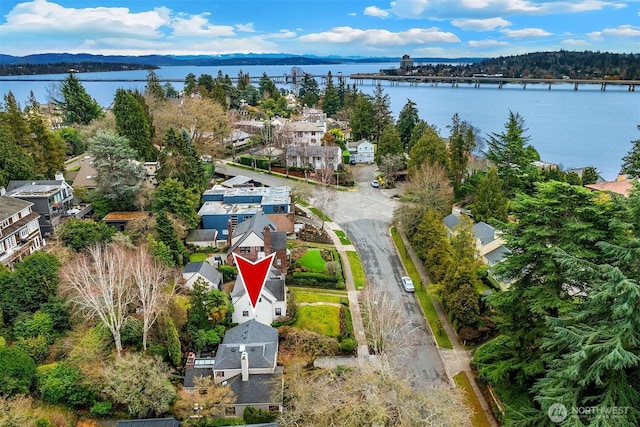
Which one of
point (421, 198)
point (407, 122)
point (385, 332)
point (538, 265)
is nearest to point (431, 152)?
point (421, 198)

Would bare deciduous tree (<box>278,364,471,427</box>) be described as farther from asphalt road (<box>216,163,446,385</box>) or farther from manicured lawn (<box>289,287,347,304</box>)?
manicured lawn (<box>289,287,347,304</box>)

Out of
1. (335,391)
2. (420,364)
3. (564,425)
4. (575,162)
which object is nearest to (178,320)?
(335,391)

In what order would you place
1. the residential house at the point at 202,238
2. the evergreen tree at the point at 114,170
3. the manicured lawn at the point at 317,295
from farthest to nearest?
the evergreen tree at the point at 114,170 → the residential house at the point at 202,238 → the manicured lawn at the point at 317,295

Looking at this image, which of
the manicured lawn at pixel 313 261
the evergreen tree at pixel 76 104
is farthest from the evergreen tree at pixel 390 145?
the evergreen tree at pixel 76 104

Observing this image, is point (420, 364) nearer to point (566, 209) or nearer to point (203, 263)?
point (566, 209)

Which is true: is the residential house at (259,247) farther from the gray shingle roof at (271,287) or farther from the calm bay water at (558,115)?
the calm bay water at (558,115)

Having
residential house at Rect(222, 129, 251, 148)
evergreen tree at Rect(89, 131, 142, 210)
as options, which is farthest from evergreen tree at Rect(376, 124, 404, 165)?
evergreen tree at Rect(89, 131, 142, 210)

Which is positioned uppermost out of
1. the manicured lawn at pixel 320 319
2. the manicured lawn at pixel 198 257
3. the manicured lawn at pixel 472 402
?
the manicured lawn at pixel 198 257
